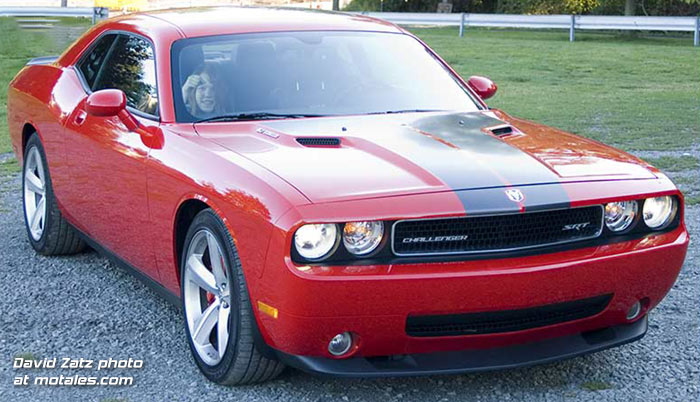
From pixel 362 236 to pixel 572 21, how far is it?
26.1 meters

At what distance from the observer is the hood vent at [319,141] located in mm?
4285

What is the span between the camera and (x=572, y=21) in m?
28.5

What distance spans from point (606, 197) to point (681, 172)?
18.5ft

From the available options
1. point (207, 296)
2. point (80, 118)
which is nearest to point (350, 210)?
point (207, 296)

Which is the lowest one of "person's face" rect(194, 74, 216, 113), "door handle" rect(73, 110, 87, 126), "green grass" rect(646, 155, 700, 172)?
"green grass" rect(646, 155, 700, 172)

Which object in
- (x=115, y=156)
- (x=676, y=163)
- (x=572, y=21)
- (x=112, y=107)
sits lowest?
(x=572, y=21)

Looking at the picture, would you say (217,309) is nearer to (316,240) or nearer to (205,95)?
(316,240)

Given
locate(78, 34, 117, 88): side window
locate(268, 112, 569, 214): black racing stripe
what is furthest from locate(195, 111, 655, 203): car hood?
locate(78, 34, 117, 88): side window

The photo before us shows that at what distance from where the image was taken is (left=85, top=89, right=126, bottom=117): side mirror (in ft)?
15.8

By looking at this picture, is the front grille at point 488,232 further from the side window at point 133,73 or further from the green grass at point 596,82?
the green grass at point 596,82

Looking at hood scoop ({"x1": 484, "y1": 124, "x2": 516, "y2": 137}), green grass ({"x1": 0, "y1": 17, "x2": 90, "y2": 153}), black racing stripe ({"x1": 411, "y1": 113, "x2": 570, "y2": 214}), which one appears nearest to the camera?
black racing stripe ({"x1": 411, "y1": 113, "x2": 570, "y2": 214})

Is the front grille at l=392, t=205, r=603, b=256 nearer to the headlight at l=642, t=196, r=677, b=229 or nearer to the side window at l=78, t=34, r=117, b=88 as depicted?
the headlight at l=642, t=196, r=677, b=229

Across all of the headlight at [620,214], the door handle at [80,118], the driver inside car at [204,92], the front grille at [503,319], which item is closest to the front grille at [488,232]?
the headlight at [620,214]

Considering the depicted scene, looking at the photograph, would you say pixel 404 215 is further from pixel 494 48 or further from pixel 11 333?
pixel 494 48
